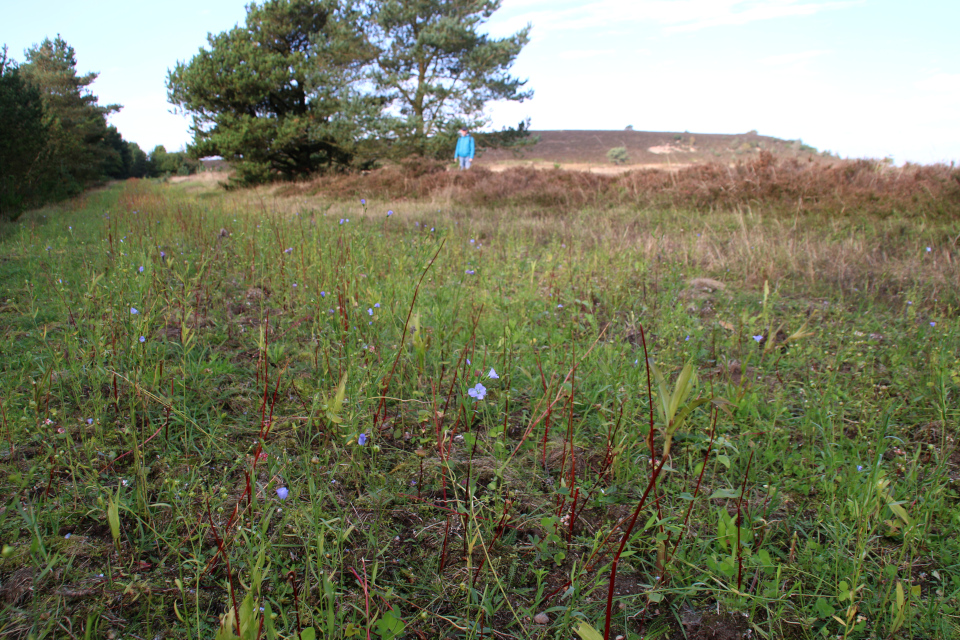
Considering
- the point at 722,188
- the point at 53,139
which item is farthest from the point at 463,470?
the point at 53,139

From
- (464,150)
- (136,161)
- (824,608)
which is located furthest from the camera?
(136,161)

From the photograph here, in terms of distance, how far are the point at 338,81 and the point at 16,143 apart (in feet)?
41.1

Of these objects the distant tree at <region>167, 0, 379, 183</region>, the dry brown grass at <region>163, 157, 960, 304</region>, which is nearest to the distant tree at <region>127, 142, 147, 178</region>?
the distant tree at <region>167, 0, 379, 183</region>

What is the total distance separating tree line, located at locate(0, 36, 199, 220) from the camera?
8.89 meters

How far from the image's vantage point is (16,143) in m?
8.96

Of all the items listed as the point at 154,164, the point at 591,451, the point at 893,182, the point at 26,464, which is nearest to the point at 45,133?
the point at 26,464

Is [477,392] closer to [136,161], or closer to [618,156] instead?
[618,156]

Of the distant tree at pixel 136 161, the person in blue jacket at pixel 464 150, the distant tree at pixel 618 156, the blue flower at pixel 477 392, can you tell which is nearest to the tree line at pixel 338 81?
the person in blue jacket at pixel 464 150

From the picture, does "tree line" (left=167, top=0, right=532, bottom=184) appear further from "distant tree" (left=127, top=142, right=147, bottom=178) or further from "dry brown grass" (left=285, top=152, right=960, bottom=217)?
"distant tree" (left=127, top=142, right=147, bottom=178)

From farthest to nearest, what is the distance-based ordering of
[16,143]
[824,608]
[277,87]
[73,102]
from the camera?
[73,102] → [277,87] → [16,143] → [824,608]

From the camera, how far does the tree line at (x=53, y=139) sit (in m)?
8.89

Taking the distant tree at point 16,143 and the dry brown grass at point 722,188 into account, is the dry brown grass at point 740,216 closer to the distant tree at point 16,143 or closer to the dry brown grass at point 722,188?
the dry brown grass at point 722,188

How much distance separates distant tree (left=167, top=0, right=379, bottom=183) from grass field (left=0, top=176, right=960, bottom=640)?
1695 centimetres

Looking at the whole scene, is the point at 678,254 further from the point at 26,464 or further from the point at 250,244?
the point at 26,464
